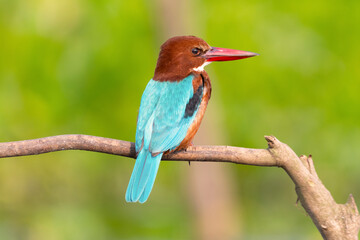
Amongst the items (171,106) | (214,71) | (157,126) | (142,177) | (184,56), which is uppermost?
(214,71)

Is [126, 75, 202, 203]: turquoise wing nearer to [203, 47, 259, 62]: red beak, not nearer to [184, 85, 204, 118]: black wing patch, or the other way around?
[184, 85, 204, 118]: black wing patch

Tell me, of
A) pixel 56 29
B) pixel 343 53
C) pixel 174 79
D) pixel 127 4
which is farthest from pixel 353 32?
pixel 174 79

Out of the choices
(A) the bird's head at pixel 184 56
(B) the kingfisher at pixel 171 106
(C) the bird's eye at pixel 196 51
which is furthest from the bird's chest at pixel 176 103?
(C) the bird's eye at pixel 196 51

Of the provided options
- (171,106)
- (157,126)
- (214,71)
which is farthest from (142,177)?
(214,71)

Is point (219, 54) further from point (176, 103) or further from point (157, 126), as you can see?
point (157, 126)

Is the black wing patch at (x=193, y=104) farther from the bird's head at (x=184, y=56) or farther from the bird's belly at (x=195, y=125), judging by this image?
the bird's head at (x=184, y=56)

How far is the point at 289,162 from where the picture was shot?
222cm

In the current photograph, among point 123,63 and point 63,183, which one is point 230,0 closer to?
point 123,63

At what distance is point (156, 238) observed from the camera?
9133 mm

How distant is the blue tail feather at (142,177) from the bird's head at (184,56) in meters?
0.50

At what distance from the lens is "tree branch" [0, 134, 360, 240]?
216 cm

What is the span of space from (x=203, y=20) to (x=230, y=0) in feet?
1.42

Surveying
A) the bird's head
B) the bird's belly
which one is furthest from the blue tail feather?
the bird's head

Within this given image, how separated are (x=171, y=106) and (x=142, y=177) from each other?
1.33 feet
